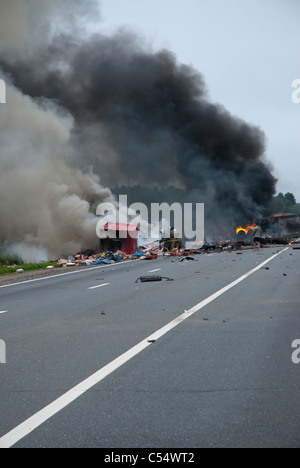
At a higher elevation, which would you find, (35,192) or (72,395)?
(35,192)

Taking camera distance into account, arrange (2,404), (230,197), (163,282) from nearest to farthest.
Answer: (2,404) → (163,282) → (230,197)

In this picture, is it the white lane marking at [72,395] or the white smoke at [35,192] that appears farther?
the white smoke at [35,192]

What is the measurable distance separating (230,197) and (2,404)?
51322mm

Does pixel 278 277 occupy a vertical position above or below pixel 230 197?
below

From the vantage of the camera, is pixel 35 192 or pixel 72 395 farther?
pixel 35 192

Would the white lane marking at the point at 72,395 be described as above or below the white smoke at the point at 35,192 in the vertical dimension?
below

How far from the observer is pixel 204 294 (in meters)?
12.1

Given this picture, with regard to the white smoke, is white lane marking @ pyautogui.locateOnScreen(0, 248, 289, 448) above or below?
below

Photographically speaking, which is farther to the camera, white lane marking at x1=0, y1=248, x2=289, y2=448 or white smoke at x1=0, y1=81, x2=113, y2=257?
white smoke at x1=0, y1=81, x2=113, y2=257

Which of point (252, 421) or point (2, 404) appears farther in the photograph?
point (2, 404)
